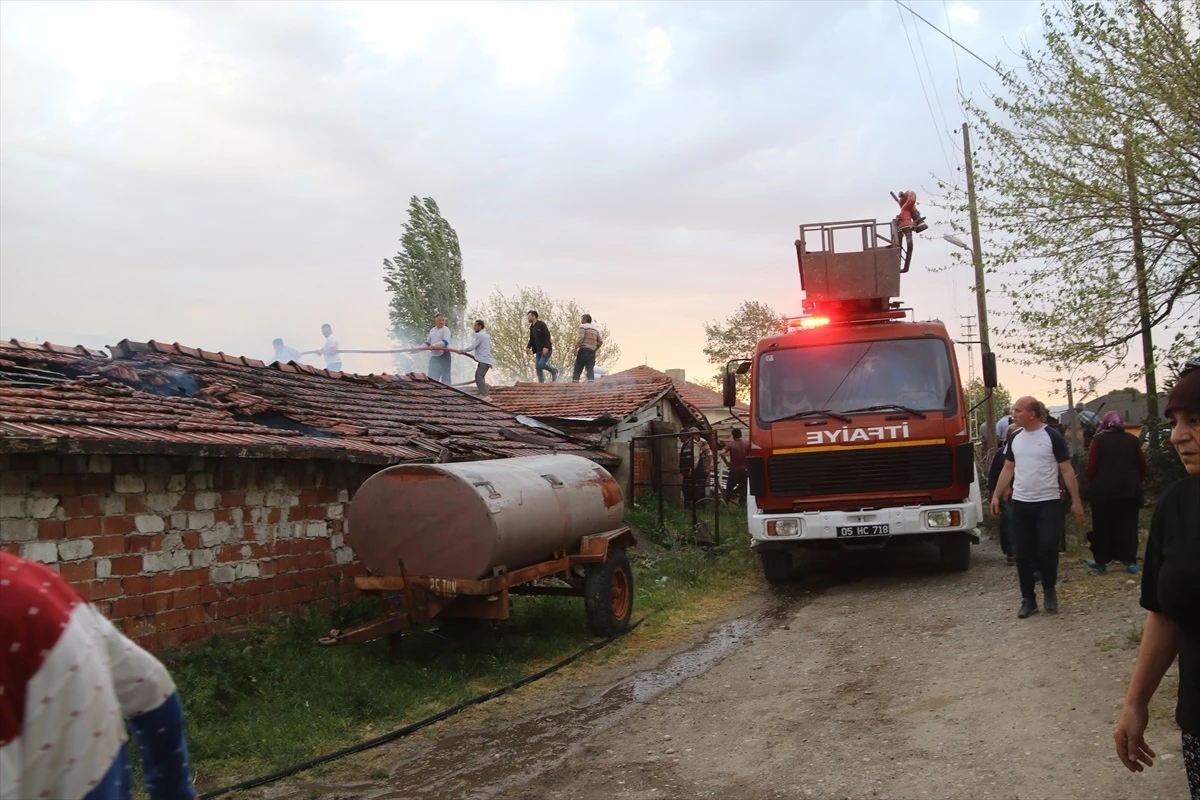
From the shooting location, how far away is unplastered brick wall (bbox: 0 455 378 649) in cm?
681

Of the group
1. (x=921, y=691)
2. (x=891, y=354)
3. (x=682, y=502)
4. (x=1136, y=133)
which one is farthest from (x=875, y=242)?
(x=682, y=502)

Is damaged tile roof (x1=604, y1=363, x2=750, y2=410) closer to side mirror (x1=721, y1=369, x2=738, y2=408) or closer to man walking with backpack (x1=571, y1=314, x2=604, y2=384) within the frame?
man walking with backpack (x1=571, y1=314, x2=604, y2=384)

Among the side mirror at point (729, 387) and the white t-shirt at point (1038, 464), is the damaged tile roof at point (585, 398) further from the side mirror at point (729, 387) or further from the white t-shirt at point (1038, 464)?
the white t-shirt at point (1038, 464)

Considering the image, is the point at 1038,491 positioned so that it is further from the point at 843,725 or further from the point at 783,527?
the point at 783,527

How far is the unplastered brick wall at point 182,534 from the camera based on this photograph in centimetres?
681

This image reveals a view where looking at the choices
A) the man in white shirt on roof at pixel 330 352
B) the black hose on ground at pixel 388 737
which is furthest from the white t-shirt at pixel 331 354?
the black hose on ground at pixel 388 737

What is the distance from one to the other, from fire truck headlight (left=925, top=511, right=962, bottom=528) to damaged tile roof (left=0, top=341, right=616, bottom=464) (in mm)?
5248

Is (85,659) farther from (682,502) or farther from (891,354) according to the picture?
(682,502)

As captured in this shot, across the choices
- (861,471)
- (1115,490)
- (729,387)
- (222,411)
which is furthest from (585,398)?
(1115,490)

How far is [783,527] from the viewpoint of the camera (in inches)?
429

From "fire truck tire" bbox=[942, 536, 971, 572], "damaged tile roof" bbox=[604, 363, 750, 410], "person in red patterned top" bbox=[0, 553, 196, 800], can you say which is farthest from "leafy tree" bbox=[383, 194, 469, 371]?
"person in red patterned top" bbox=[0, 553, 196, 800]

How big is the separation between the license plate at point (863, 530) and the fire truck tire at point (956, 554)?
3.82ft

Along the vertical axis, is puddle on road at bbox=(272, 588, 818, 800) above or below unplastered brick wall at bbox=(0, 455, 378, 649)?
below

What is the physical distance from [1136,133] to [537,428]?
9.62 m
